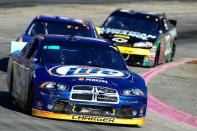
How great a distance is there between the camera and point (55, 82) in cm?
795

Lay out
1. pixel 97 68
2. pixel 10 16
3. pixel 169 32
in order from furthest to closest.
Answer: pixel 10 16 < pixel 169 32 < pixel 97 68

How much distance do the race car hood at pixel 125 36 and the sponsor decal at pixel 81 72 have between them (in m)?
7.58

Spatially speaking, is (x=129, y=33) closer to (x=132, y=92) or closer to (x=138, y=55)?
(x=138, y=55)

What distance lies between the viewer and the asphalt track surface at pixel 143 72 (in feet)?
25.5

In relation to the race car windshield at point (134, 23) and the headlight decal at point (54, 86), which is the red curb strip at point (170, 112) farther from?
the race car windshield at point (134, 23)

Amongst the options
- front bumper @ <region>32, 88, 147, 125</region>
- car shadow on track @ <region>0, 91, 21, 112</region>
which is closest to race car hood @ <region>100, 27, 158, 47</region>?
car shadow on track @ <region>0, 91, 21, 112</region>

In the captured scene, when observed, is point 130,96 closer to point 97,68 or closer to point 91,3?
point 97,68

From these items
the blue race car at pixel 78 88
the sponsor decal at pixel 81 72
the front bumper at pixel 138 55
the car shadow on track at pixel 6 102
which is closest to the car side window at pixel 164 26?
the front bumper at pixel 138 55

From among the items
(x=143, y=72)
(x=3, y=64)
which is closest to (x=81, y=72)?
(x=3, y=64)

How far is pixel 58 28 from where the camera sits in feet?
47.1

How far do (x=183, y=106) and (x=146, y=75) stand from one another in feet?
13.1

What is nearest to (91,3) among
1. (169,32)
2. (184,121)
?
(169,32)

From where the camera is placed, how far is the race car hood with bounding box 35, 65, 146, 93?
800 cm

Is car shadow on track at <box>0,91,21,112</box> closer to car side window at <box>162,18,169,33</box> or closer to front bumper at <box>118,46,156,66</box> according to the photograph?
front bumper at <box>118,46,156,66</box>
